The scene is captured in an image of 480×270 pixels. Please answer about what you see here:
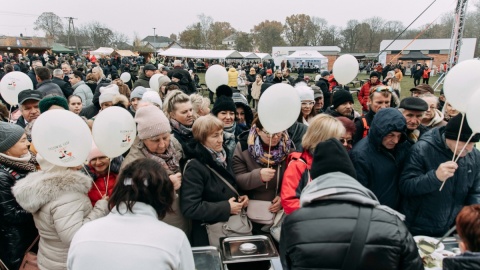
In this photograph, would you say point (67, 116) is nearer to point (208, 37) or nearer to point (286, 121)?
point (286, 121)

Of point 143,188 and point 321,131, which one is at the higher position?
point 321,131

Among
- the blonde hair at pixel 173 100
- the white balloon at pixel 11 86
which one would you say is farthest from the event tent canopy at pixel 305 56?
the blonde hair at pixel 173 100

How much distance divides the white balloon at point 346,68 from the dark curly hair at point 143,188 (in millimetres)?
5085

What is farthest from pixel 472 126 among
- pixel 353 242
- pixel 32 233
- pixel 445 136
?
pixel 32 233

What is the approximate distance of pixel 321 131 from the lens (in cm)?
230

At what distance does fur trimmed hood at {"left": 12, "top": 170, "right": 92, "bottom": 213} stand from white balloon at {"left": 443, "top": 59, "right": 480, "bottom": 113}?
305cm

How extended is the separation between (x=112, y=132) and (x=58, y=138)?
0.36 m

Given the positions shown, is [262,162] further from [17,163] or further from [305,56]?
[305,56]

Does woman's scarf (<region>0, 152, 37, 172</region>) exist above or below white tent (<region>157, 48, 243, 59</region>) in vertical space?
below

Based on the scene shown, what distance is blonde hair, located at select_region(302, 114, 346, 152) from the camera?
229cm

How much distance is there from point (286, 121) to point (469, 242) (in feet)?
5.10

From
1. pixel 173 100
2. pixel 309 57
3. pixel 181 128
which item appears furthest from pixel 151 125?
pixel 309 57

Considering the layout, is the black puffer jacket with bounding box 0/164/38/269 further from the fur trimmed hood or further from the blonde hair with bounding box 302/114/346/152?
the blonde hair with bounding box 302/114/346/152

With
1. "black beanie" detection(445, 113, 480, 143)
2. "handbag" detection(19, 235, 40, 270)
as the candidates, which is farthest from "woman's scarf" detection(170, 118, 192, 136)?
"black beanie" detection(445, 113, 480, 143)
